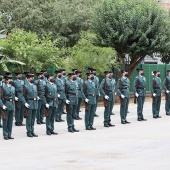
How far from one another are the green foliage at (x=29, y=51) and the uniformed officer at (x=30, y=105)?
6929mm

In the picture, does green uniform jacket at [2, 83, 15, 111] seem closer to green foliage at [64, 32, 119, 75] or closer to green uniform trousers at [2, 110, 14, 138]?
green uniform trousers at [2, 110, 14, 138]

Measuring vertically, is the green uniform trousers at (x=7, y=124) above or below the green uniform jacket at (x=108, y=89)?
below

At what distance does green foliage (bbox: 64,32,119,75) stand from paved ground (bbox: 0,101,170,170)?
919 centimetres

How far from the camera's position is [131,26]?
1256 inches

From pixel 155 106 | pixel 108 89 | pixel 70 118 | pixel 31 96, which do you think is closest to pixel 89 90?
pixel 108 89

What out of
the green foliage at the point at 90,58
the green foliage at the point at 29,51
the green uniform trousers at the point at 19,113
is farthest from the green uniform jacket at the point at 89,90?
the green foliage at the point at 90,58

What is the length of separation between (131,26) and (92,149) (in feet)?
59.3

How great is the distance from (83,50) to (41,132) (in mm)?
12192

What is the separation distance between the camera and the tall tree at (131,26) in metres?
31.9

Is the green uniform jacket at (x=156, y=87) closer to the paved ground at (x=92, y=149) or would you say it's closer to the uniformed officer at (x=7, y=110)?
the paved ground at (x=92, y=149)

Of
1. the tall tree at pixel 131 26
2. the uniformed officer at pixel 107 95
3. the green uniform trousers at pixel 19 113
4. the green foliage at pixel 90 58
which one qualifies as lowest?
the green uniform trousers at pixel 19 113

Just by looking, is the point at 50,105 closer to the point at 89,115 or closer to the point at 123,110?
the point at 89,115

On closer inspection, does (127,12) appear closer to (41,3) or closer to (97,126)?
(41,3)

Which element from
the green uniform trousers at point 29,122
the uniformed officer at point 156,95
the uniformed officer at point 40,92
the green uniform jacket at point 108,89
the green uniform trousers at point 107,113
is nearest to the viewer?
the green uniform trousers at point 29,122
